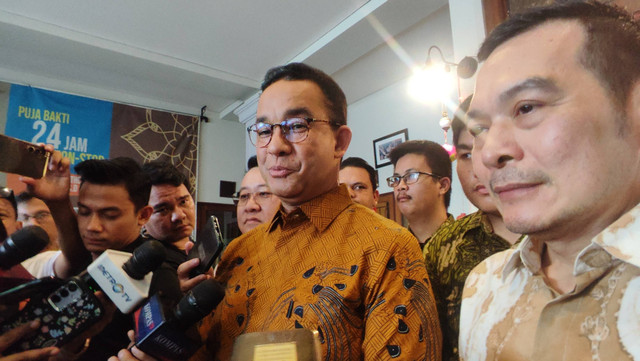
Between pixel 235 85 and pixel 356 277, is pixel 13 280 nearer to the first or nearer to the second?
pixel 356 277

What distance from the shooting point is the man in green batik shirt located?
1138mm

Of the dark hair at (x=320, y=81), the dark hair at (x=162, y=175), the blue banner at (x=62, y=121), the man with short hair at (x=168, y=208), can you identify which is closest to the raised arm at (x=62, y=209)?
the man with short hair at (x=168, y=208)

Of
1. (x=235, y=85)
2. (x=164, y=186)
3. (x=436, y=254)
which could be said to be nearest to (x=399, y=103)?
(x=235, y=85)

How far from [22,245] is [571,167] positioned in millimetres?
1023

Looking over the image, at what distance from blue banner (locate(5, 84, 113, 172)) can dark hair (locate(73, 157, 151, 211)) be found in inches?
126

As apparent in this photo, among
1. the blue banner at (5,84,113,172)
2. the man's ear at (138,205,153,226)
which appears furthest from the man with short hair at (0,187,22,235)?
the blue banner at (5,84,113,172)

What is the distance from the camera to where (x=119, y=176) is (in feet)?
5.12

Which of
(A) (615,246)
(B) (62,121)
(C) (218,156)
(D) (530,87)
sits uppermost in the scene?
(B) (62,121)

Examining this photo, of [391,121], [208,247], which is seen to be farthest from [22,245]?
[391,121]

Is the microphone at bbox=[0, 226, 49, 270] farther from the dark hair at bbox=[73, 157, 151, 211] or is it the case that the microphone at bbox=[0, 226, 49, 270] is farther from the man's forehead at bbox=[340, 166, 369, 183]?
the man's forehead at bbox=[340, 166, 369, 183]

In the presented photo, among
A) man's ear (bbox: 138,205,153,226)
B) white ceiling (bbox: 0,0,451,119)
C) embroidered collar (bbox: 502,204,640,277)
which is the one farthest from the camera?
white ceiling (bbox: 0,0,451,119)

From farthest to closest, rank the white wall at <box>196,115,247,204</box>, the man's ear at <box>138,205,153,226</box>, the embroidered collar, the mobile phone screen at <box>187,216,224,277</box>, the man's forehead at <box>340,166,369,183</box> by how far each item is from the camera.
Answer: the white wall at <box>196,115,247,204</box> < the man's forehead at <box>340,166,369,183</box> < the man's ear at <box>138,205,153,226</box> < the mobile phone screen at <box>187,216,224,277</box> < the embroidered collar

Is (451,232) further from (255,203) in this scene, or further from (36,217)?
(36,217)

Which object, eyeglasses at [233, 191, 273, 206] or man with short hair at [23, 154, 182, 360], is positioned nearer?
man with short hair at [23, 154, 182, 360]
